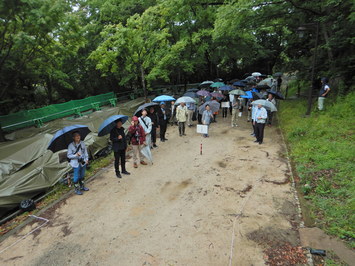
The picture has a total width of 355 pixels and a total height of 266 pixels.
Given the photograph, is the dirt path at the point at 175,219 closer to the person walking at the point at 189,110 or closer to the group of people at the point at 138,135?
the group of people at the point at 138,135

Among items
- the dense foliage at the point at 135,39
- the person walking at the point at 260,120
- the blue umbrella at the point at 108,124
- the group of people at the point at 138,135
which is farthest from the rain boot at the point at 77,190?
the person walking at the point at 260,120

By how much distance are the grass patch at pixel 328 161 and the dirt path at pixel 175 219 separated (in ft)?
1.93

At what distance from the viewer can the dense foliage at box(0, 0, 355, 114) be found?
31.7ft

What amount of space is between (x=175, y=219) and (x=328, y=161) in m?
5.30

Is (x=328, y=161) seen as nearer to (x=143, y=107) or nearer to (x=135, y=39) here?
(x=143, y=107)

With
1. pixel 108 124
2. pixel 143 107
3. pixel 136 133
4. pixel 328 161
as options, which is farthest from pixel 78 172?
pixel 328 161

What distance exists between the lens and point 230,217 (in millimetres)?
5141

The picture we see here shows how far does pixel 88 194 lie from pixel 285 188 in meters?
5.97

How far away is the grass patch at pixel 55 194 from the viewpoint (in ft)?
18.4

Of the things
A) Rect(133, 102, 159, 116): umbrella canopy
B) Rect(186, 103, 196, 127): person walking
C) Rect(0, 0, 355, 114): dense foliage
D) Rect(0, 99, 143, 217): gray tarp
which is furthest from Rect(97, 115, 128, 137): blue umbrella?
Rect(186, 103, 196, 127): person walking

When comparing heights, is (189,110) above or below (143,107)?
below

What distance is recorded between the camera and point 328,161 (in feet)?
22.5

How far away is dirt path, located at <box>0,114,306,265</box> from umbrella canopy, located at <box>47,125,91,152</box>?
1694 mm

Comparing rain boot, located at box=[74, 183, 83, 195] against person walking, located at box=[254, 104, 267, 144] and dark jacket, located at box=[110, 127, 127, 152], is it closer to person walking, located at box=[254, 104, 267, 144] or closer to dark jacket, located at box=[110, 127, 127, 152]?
dark jacket, located at box=[110, 127, 127, 152]
